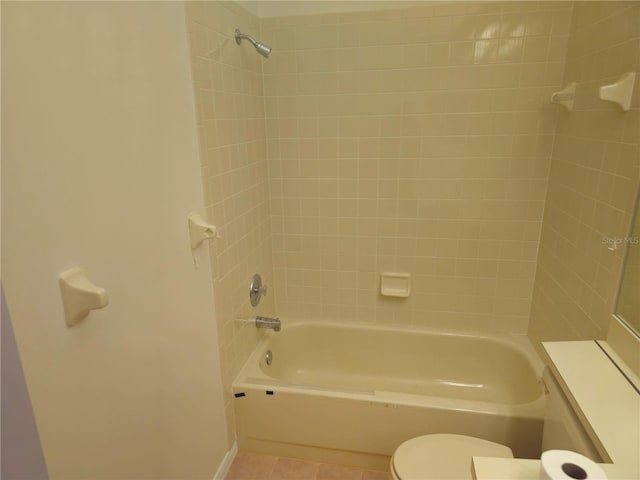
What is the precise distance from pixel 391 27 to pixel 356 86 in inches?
12.1

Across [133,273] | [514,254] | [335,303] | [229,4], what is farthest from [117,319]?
[514,254]

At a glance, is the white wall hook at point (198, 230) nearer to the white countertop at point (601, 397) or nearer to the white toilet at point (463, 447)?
the white toilet at point (463, 447)

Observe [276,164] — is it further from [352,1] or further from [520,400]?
[520,400]

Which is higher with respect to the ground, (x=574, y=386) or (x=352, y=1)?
(x=352, y=1)

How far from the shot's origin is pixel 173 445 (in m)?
1.40

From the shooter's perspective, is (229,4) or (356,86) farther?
(356,86)

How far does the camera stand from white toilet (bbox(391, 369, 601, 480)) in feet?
3.69

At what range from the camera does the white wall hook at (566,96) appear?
1.72 m

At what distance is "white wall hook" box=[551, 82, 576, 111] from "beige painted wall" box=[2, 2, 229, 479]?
5.02 ft

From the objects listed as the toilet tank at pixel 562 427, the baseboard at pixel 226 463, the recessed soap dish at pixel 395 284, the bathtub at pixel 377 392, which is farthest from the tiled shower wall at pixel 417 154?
the toilet tank at pixel 562 427

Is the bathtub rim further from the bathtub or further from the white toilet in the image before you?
the white toilet

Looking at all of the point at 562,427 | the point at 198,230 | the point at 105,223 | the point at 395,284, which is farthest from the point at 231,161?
the point at 562,427

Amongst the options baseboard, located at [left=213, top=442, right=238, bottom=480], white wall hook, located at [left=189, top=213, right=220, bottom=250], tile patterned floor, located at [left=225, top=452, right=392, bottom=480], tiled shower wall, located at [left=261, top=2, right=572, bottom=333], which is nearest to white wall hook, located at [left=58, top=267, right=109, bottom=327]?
white wall hook, located at [left=189, top=213, right=220, bottom=250]

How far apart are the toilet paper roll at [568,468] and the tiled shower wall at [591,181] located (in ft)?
2.58
